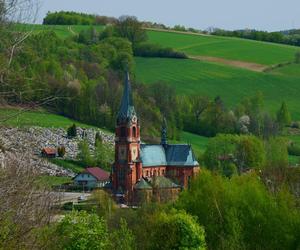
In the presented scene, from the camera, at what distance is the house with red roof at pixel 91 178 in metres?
93.6

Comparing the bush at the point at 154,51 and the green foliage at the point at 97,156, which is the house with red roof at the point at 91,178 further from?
the bush at the point at 154,51

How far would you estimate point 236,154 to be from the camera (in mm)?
103875

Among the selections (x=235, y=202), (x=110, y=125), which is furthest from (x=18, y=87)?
(x=110, y=125)

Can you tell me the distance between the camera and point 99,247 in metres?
35.8

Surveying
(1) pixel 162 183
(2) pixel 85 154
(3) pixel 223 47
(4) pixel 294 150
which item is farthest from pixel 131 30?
(1) pixel 162 183

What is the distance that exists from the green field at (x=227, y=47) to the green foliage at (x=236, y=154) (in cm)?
5715

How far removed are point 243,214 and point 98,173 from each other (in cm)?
5067

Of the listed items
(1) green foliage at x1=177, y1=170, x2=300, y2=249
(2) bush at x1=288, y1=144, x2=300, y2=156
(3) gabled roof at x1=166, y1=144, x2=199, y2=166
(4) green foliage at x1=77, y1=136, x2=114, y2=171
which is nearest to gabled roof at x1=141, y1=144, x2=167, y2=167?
(3) gabled roof at x1=166, y1=144, x2=199, y2=166

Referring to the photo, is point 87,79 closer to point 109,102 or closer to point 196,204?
point 109,102

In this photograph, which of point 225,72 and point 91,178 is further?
point 225,72

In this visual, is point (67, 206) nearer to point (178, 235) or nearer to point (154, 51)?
point (178, 235)

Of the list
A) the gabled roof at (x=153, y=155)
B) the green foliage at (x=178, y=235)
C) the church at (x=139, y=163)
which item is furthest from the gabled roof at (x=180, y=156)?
the green foliage at (x=178, y=235)

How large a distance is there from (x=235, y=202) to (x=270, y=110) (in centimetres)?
8868

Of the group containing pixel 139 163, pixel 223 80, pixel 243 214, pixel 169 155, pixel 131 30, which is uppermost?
pixel 243 214
